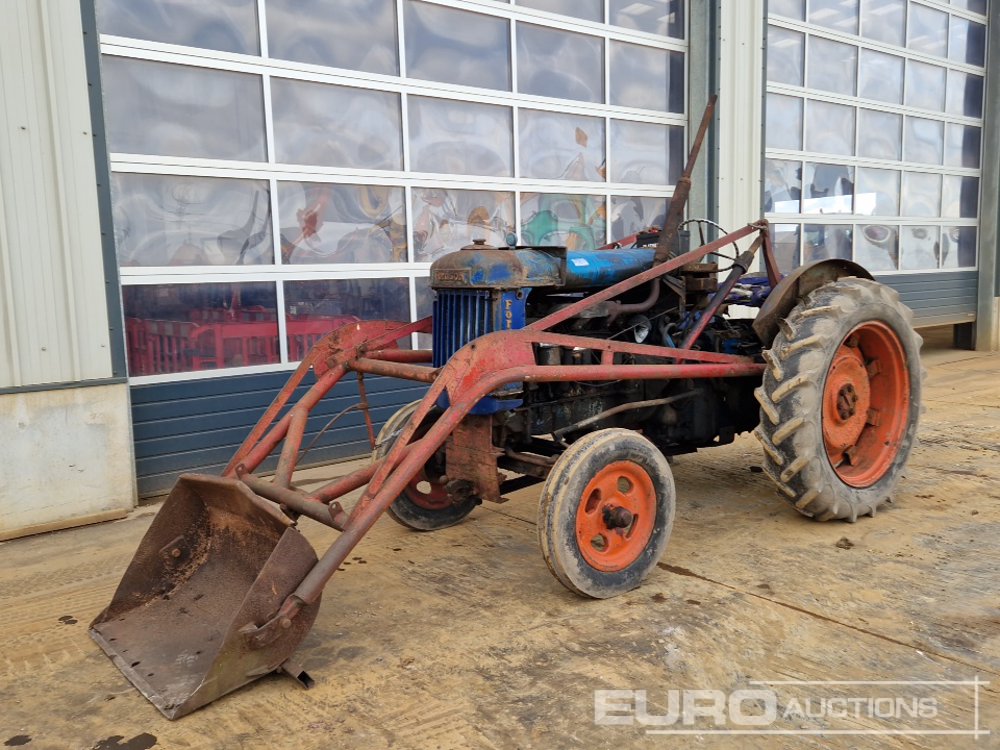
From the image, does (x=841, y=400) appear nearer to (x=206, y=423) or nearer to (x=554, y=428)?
(x=554, y=428)

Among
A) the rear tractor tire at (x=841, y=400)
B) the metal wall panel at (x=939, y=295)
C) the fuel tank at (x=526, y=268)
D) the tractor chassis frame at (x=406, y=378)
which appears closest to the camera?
the tractor chassis frame at (x=406, y=378)

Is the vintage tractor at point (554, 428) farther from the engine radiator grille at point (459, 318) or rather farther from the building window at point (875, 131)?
the building window at point (875, 131)

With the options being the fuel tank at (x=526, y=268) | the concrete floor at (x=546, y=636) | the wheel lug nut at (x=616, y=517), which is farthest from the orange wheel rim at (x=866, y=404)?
the wheel lug nut at (x=616, y=517)

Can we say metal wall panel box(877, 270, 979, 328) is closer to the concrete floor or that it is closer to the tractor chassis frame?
the concrete floor

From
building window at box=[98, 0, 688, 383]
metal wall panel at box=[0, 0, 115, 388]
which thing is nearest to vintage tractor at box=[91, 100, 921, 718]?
metal wall panel at box=[0, 0, 115, 388]

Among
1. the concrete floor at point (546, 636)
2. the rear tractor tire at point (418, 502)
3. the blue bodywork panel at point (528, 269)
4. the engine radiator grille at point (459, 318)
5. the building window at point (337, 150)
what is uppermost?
the building window at point (337, 150)

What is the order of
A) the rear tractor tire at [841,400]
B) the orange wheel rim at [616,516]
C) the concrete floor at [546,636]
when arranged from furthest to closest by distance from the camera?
the rear tractor tire at [841,400], the orange wheel rim at [616,516], the concrete floor at [546,636]

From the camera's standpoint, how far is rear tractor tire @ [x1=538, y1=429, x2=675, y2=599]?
121 inches

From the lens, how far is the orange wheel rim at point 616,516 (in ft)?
10.6

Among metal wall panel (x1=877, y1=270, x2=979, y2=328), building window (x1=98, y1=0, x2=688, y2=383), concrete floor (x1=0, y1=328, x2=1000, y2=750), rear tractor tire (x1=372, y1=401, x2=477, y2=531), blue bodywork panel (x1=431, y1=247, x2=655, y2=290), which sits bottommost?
concrete floor (x1=0, y1=328, x2=1000, y2=750)

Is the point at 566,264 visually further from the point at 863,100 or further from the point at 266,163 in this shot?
the point at 863,100

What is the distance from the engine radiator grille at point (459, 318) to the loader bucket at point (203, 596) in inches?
44.7

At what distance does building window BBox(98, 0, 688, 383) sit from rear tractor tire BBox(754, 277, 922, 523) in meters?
2.99

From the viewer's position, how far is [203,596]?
2.99 meters
